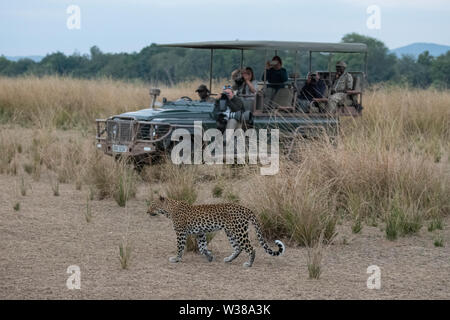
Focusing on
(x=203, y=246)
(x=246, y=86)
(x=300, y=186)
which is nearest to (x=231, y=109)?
(x=246, y=86)

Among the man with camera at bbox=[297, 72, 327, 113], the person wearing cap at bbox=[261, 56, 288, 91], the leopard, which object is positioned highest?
the person wearing cap at bbox=[261, 56, 288, 91]

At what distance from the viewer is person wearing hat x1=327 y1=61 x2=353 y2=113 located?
11.4 meters

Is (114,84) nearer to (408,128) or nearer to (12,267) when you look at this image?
(408,128)

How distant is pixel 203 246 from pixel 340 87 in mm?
5730

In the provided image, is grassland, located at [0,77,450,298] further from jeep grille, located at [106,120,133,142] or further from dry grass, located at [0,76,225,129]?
dry grass, located at [0,76,225,129]

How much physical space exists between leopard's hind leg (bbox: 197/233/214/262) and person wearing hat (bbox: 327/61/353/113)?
5.09 m

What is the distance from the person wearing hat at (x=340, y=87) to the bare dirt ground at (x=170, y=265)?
11.3 feet

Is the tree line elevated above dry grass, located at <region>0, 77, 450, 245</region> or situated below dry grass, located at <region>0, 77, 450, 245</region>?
above

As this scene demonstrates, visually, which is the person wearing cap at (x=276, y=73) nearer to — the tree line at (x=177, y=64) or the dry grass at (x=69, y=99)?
the dry grass at (x=69, y=99)

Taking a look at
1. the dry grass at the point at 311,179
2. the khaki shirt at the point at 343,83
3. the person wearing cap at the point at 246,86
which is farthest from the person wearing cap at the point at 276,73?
the dry grass at the point at 311,179

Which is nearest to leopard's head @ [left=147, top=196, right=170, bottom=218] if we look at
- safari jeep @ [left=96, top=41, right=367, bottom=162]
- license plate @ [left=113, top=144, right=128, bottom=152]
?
safari jeep @ [left=96, top=41, right=367, bottom=162]

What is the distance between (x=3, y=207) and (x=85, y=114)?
964 cm

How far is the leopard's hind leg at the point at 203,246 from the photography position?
6586mm

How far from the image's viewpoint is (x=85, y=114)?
720 inches
